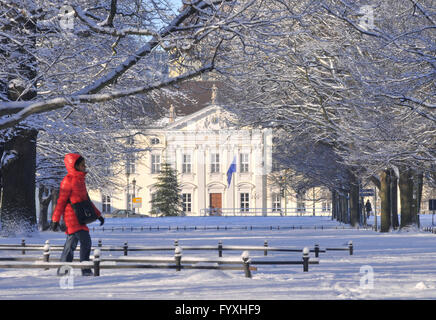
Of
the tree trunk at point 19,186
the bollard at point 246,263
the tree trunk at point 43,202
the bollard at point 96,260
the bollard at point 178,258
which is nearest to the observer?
the bollard at point 96,260

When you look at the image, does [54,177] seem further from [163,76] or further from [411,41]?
[411,41]

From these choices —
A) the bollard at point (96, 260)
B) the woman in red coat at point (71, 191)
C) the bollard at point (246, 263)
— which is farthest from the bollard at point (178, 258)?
the woman in red coat at point (71, 191)

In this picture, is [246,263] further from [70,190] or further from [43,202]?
[43,202]

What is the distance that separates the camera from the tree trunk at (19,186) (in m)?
21.9

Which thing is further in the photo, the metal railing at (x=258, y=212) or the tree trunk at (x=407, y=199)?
the metal railing at (x=258, y=212)

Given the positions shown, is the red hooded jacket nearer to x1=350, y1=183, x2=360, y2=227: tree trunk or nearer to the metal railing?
x1=350, y1=183, x2=360, y2=227: tree trunk

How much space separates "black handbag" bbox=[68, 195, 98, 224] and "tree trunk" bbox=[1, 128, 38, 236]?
10736mm

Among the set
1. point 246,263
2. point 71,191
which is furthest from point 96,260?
point 246,263

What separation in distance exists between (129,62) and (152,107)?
14163 mm

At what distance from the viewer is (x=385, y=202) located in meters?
37.1

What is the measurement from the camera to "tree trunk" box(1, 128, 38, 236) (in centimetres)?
2191

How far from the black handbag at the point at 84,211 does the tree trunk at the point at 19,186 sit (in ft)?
35.2

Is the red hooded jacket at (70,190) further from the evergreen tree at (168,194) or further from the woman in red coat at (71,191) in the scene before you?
the evergreen tree at (168,194)

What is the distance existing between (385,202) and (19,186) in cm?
2066
